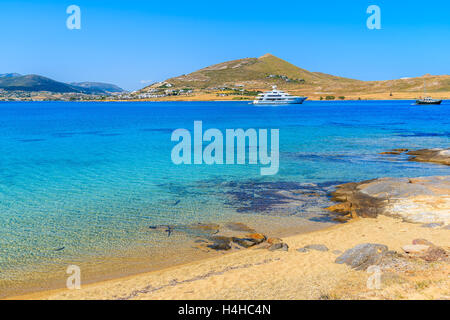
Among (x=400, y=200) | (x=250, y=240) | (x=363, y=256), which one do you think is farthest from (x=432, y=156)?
(x=363, y=256)

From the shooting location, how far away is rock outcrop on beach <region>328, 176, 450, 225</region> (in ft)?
61.9

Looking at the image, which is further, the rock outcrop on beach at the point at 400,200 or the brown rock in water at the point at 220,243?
the rock outcrop on beach at the point at 400,200

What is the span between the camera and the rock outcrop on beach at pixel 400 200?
1888cm

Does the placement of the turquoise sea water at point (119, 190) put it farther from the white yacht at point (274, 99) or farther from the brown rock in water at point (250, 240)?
the white yacht at point (274, 99)

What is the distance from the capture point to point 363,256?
43.6 feet

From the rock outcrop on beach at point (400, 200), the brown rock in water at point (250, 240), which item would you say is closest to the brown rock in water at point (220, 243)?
the brown rock in water at point (250, 240)

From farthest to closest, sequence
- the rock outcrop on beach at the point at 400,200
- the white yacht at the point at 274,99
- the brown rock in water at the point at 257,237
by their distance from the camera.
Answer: the white yacht at the point at 274,99 < the rock outcrop on beach at the point at 400,200 < the brown rock in water at the point at 257,237

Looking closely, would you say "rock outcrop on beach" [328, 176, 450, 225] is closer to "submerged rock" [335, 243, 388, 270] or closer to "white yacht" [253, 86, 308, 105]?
"submerged rock" [335, 243, 388, 270]

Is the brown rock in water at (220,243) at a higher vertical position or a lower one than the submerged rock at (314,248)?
lower

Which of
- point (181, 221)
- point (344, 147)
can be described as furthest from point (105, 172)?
point (344, 147)

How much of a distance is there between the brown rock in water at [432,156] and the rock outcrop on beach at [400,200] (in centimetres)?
1157

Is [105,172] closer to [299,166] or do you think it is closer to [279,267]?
[299,166]

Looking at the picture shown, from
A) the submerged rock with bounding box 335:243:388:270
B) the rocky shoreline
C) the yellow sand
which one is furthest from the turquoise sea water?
the submerged rock with bounding box 335:243:388:270

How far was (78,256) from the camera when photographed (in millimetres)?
15281
